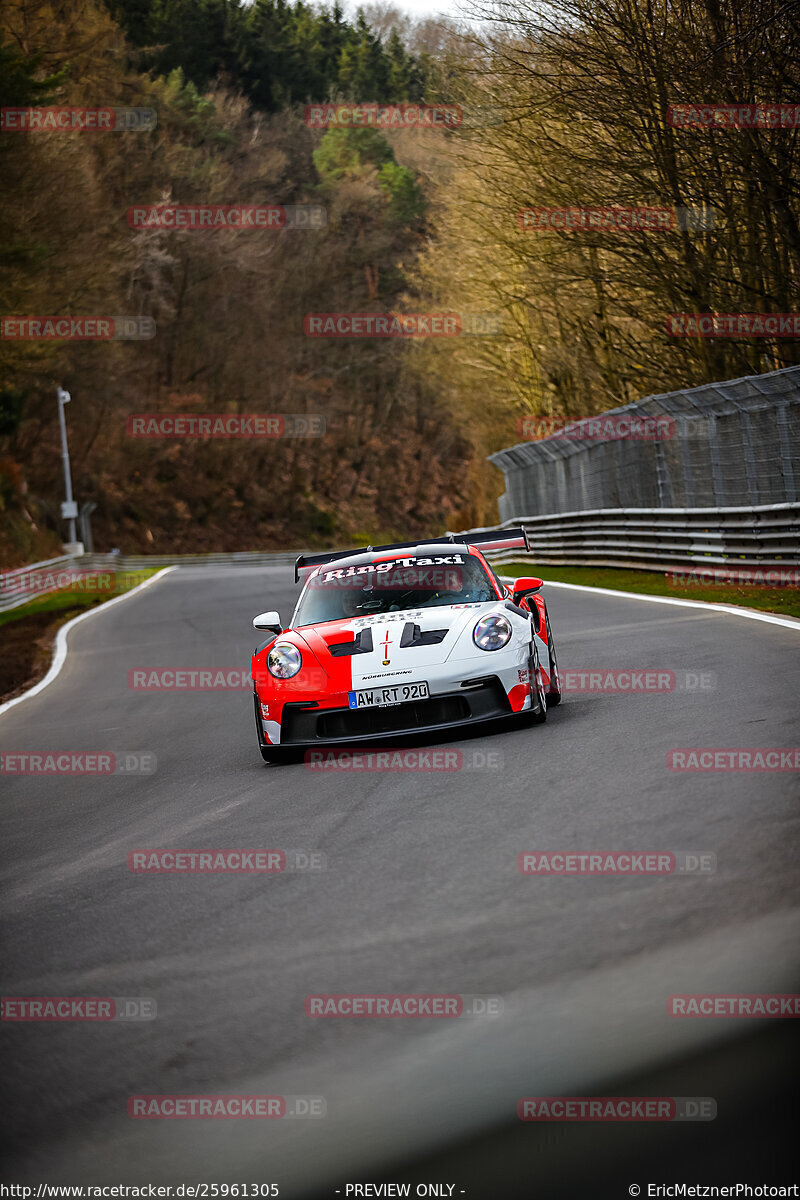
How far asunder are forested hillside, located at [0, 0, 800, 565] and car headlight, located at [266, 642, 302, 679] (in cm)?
1260

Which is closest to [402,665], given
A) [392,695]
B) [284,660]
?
[392,695]

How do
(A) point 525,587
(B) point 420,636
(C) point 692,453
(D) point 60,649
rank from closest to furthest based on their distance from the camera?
(B) point 420,636 < (A) point 525,587 < (D) point 60,649 < (C) point 692,453

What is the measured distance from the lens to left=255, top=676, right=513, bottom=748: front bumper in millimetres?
8742

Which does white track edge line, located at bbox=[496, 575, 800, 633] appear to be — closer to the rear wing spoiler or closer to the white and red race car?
the rear wing spoiler

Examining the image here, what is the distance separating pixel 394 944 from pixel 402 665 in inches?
159

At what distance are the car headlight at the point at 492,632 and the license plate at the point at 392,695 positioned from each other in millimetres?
512

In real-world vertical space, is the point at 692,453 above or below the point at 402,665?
above

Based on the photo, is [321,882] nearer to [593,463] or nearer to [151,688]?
[151,688]

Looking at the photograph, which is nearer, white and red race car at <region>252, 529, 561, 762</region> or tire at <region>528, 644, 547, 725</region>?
white and red race car at <region>252, 529, 561, 762</region>

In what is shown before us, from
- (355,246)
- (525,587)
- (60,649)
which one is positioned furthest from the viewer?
(355,246)

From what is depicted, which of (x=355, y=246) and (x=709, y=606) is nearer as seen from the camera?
(x=709, y=606)

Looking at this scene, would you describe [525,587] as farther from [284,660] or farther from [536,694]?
[284,660]

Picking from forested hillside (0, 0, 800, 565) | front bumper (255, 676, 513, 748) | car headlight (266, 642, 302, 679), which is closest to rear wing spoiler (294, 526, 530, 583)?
car headlight (266, 642, 302, 679)

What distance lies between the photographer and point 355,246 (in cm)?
9462
